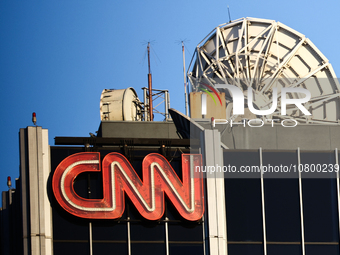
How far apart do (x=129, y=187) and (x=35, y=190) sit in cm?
442

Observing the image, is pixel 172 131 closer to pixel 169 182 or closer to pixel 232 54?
pixel 232 54

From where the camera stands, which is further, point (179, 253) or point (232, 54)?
point (232, 54)

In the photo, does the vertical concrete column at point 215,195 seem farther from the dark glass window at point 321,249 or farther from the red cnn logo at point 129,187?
the dark glass window at point 321,249

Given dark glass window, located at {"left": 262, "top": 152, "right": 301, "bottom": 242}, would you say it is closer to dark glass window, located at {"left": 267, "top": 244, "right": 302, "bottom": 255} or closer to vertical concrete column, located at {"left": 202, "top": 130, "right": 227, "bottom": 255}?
dark glass window, located at {"left": 267, "top": 244, "right": 302, "bottom": 255}

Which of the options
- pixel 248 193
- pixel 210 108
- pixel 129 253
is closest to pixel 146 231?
pixel 129 253

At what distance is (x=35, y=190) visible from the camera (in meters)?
31.9

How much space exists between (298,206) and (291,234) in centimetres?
144

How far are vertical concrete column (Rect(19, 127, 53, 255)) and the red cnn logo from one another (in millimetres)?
728

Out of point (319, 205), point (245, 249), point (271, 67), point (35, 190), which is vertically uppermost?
point (271, 67)

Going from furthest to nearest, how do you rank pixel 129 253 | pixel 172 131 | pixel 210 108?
pixel 172 131
pixel 210 108
pixel 129 253

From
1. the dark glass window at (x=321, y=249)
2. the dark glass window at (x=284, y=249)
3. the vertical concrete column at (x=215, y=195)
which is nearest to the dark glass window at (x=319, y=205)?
the dark glass window at (x=321, y=249)

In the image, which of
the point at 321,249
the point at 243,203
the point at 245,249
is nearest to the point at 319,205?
the point at 321,249

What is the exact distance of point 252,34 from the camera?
4466cm

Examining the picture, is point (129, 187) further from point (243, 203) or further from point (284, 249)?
point (284, 249)
